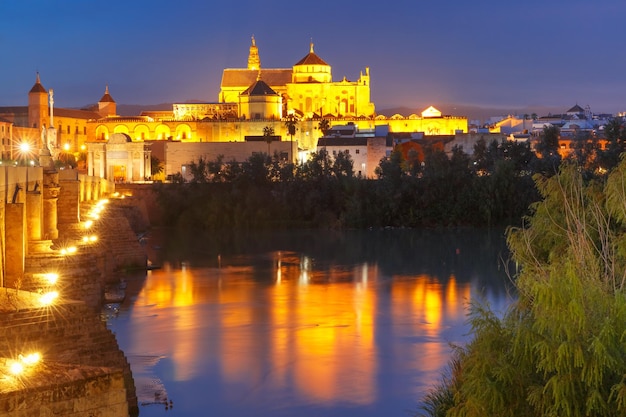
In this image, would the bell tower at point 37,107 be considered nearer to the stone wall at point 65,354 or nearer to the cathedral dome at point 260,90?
the cathedral dome at point 260,90

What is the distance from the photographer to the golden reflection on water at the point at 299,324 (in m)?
13.7

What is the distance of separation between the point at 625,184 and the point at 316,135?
49.4 m

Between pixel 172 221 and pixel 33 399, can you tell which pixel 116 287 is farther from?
pixel 172 221

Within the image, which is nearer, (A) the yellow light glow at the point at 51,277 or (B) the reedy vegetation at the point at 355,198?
(A) the yellow light glow at the point at 51,277

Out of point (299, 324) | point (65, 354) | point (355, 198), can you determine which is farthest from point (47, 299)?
point (355, 198)

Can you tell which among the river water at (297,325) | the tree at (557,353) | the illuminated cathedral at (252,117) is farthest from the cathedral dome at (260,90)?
the tree at (557,353)

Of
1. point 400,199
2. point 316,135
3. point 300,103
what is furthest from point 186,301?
point 300,103

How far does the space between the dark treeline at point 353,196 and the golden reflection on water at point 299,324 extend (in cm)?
1411

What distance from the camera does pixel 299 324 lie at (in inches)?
692

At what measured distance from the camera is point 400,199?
39969 mm

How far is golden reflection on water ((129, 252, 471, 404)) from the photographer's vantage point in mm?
13664

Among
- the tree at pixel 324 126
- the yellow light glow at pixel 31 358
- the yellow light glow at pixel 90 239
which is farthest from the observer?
the tree at pixel 324 126

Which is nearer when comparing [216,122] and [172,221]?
[172,221]

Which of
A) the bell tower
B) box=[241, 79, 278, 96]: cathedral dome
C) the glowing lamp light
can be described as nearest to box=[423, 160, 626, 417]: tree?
the glowing lamp light
